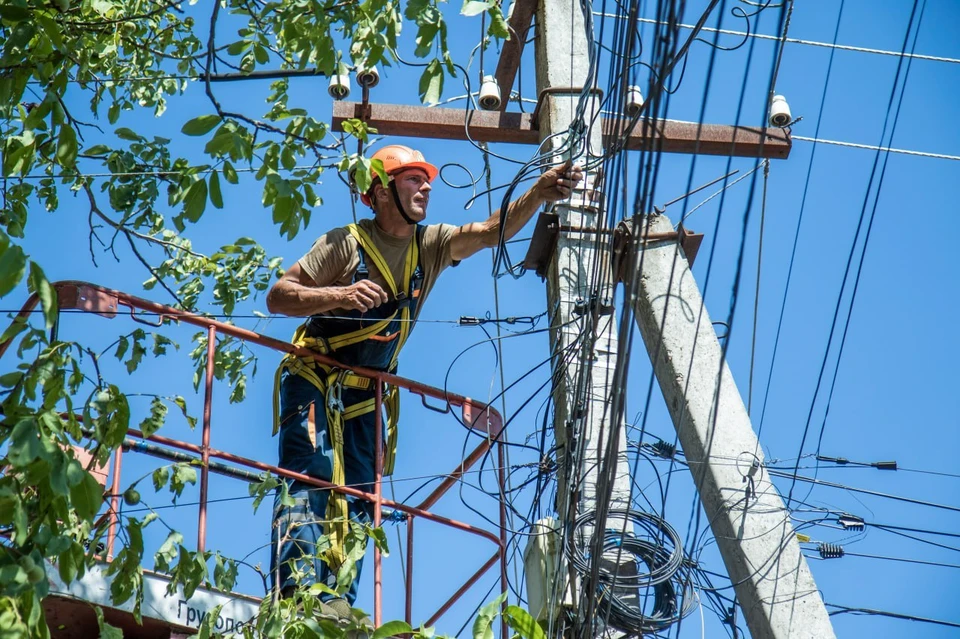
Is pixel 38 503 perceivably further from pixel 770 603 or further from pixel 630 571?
pixel 770 603

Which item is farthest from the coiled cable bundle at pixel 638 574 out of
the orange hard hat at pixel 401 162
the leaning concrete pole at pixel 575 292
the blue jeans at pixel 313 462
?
the orange hard hat at pixel 401 162

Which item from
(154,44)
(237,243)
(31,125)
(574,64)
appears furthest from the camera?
(154,44)

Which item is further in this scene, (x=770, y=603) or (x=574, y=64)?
(x=574, y=64)

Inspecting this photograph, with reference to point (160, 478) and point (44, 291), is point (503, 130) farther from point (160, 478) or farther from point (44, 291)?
point (44, 291)

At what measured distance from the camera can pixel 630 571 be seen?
5.32m

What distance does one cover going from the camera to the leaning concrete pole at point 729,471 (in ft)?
16.8

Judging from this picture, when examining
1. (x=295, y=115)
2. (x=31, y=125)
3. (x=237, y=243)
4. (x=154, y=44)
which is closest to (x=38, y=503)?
(x=31, y=125)

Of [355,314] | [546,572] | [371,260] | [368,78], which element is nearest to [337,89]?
[368,78]

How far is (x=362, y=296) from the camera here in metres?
6.51

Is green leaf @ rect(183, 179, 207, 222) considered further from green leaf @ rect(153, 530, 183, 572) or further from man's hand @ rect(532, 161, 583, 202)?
man's hand @ rect(532, 161, 583, 202)

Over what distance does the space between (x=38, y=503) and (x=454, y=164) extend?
387cm

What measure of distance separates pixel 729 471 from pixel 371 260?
96.2 inches

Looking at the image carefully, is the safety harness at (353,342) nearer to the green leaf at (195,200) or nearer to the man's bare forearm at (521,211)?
the man's bare forearm at (521,211)

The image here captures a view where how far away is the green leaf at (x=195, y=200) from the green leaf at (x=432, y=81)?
3.23 ft
